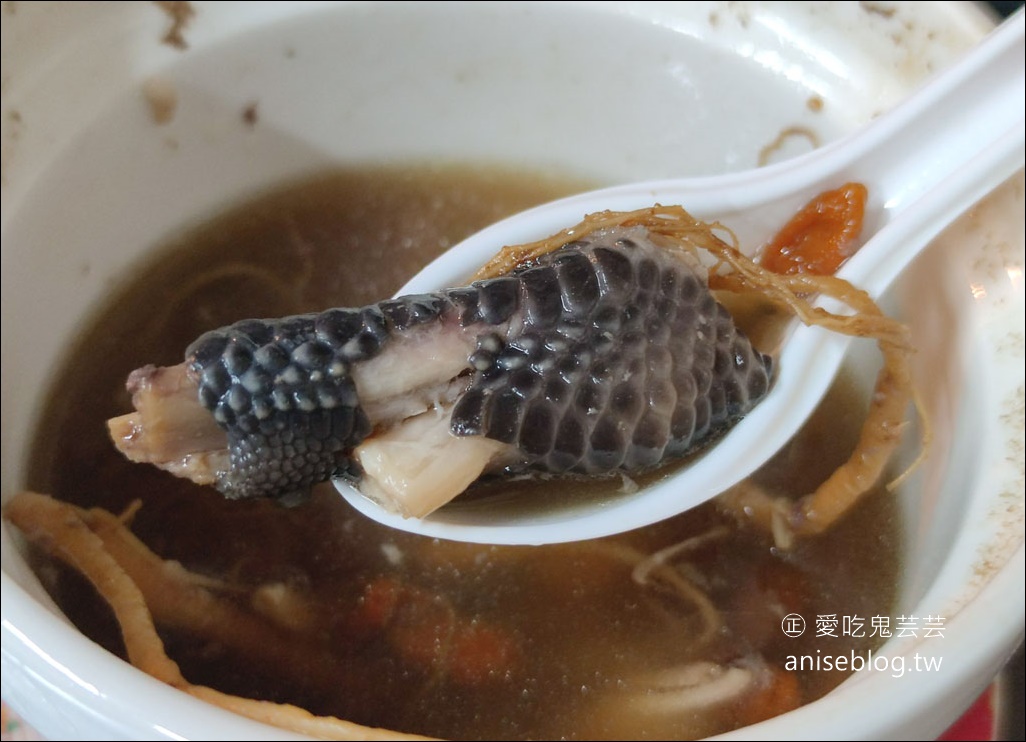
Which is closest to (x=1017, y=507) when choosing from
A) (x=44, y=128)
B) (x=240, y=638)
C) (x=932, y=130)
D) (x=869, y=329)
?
(x=869, y=329)

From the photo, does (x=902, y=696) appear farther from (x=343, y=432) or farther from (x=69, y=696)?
(x=69, y=696)

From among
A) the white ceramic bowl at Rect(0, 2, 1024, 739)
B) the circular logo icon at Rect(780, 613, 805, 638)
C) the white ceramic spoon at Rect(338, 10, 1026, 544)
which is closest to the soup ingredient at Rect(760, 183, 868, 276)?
the white ceramic spoon at Rect(338, 10, 1026, 544)

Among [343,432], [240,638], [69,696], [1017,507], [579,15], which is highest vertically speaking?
[579,15]

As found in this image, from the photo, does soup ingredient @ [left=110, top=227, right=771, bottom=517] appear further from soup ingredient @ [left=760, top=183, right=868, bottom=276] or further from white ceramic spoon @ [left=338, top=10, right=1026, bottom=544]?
soup ingredient @ [left=760, top=183, right=868, bottom=276]

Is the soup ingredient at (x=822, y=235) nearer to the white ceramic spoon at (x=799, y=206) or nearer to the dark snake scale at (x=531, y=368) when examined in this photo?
the white ceramic spoon at (x=799, y=206)

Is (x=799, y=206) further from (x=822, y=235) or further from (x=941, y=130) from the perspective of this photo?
(x=941, y=130)
